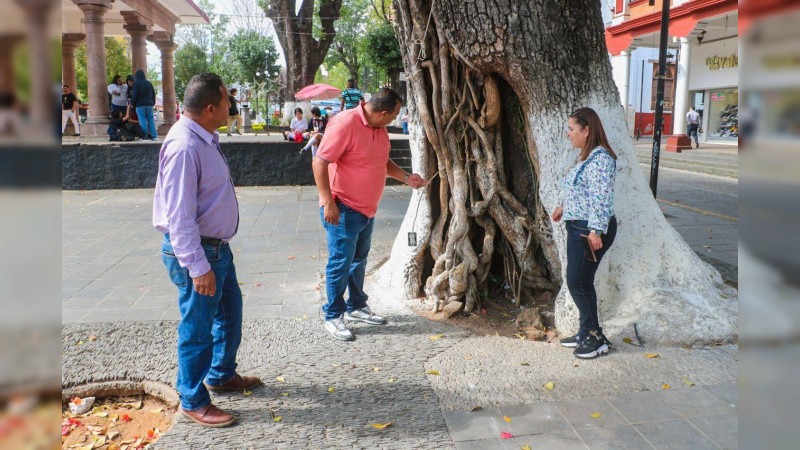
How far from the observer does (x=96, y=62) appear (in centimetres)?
1481

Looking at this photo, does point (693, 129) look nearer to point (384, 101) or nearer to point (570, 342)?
point (570, 342)

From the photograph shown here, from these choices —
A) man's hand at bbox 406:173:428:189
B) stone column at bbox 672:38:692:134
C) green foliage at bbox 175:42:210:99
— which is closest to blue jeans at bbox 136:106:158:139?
man's hand at bbox 406:173:428:189

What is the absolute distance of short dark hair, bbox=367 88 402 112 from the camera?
444 centimetres

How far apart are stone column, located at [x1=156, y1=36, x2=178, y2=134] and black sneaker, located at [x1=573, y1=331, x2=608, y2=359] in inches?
678

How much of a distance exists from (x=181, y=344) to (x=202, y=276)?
0.46 m

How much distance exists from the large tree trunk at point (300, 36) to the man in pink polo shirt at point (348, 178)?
22167mm

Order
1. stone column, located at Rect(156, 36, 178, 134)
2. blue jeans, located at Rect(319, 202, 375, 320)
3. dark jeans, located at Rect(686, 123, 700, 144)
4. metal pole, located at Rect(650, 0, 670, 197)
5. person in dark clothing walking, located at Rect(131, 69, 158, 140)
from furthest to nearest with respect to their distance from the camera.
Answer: dark jeans, located at Rect(686, 123, 700, 144)
stone column, located at Rect(156, 36, 178, 134)
person in dark clothing walking, located at Rect(131, 69, 158, 140)
metal pole, located at Rect(650, 0, 670, 197)
blue jeans, located at Rect(319, 202, 375, 320)

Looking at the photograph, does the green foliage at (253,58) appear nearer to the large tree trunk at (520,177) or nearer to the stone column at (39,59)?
the large tree trunk at (520,177)

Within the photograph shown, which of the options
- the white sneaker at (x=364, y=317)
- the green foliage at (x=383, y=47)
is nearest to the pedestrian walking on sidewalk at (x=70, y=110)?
the green foliage at (x=383, y=47)

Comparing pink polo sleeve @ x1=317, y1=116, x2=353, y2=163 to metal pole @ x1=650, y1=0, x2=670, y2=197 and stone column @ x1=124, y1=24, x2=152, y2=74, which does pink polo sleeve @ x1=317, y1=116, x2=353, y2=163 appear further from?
stone column @ x1=124, y1=24, x2=152, y2=74

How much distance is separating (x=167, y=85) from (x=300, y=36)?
730 cm

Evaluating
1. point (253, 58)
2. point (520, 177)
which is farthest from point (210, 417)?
point (253, 58)

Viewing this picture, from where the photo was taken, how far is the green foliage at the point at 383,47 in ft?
83.6

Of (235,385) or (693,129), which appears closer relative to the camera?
(235,385)
